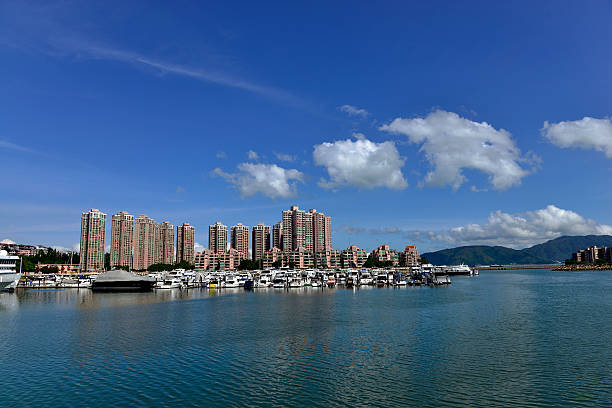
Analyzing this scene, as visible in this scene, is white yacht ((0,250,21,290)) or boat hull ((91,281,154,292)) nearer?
white yacht ((0,250,21,290))

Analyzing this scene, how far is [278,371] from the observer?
108 ft

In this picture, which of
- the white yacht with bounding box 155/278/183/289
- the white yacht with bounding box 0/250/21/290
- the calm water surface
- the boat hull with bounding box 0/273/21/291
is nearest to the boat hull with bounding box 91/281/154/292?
the white yacht with bounding box 155/278/183/289

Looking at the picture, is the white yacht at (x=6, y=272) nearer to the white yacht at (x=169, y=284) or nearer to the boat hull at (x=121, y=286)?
the boat hull at (x=121, y=286)

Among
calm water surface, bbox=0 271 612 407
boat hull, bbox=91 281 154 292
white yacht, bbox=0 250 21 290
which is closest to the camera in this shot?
calm water surface, bbox=0 271 612 407

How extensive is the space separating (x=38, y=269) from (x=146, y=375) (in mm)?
197883

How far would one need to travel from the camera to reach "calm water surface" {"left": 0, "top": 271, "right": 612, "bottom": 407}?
88.6 ft

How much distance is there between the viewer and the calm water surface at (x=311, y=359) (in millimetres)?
27000

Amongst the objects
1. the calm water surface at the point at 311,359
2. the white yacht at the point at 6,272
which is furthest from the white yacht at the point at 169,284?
the calm water surface at the point at 311,359

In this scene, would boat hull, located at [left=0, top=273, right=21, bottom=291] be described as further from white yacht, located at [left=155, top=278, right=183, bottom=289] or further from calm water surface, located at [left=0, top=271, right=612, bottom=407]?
calm water surface, located at [left=0, top=271, right=612, bottom=407]

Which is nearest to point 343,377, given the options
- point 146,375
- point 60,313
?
point 146,375

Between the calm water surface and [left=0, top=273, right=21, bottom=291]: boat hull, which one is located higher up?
[left=0, top=273, right=21, bottom=291]: boat hull

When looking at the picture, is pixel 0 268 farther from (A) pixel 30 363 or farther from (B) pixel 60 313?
(A) pixel 30 363

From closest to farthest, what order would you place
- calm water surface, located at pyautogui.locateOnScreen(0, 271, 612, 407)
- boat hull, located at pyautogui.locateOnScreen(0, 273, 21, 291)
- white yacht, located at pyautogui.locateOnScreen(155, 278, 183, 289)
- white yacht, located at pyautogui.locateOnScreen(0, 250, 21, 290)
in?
calm water surface, located at pyautogui.locateOnScreen(0, 271, 612, 407), boat hull, located at pyautogui.locateOnScreen(0, 273, 21, 291), white yacht, located at pyautogui.locateOnScreen(0, 250, 21, 290), white yacht, located at pyautogui.locateOnScreen(155, 278, 183, 289)

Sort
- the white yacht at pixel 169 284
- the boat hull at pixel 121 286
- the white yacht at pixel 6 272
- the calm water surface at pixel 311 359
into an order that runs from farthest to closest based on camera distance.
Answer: the white yacht at pixel 169 284 → the boat hull at pixel 121 286 → the white yacht at pixel 6 272 → the calm water surface at pixel 311 359
